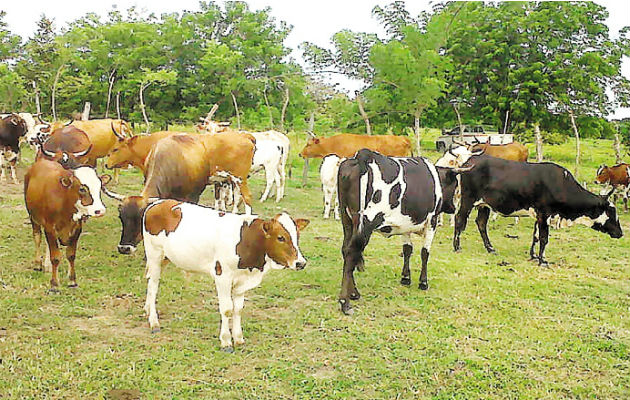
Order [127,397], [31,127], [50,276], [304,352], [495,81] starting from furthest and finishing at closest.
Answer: [495,81], [31,127], [50,276], [304,352], [127,397]

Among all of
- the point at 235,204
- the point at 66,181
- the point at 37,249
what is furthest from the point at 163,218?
the point at 235,204

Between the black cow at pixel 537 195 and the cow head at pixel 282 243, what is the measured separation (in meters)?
5.18

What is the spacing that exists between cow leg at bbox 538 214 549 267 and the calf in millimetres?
2572

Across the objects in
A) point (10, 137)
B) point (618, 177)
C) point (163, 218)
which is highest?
point (10, 137)

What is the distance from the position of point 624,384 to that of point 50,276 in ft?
20.7

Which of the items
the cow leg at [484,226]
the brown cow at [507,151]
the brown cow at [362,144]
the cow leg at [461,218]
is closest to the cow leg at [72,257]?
the cow leg at [461,218]

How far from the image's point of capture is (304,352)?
5266 millimetres

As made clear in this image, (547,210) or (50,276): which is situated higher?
(547,210)

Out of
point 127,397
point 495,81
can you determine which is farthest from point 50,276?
point 495,81

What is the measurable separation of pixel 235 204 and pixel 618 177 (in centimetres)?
895

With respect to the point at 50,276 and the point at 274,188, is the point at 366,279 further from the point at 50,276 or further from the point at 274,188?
the point at 274,188

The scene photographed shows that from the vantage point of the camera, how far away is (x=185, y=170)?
333 inches

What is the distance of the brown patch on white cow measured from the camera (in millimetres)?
5383

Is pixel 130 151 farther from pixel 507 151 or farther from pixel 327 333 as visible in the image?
pixel 507 151
